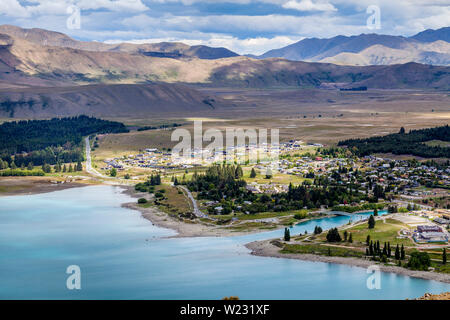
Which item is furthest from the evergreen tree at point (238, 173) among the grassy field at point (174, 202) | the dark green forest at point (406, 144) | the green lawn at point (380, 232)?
the green lawn at point (380, 232)

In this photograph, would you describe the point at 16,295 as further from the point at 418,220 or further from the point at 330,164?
the point at 330,164

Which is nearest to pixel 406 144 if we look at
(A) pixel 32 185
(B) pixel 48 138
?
(A) pixel 32 185

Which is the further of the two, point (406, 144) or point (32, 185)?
point (406, 144)

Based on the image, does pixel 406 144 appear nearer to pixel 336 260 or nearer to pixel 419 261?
pixel 336 260

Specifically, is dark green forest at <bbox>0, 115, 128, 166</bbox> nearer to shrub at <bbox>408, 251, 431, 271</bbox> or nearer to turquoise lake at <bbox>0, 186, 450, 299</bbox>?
turquoise lake at <bbox>0, 186, 450, 299</bbox>

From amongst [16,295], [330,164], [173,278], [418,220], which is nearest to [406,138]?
[330,164]

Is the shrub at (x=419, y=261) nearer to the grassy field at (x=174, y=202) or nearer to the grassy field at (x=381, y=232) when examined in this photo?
the grassy field at (x=381, y=232)
